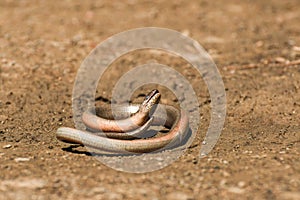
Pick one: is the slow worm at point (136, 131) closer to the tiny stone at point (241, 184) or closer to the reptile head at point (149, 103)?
the reptile head at point (149, 103)

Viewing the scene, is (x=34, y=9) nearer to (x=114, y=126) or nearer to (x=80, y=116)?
(x=80, y=116)

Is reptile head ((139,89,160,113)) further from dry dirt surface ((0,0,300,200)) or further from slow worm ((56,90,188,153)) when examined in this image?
dry dirt surface ((0,0,300,200))

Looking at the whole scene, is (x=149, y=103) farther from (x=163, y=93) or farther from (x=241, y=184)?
(x=241, y=184)

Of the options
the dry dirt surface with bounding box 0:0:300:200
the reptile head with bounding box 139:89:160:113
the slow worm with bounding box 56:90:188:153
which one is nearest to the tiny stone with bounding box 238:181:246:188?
the dry dirt surface with bounding box 0:0:300:200

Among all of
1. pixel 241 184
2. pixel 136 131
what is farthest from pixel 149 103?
pixel 241 184

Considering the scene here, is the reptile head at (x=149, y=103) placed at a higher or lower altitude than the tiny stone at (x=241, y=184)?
higher

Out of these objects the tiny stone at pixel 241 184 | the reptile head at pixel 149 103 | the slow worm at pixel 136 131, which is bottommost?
the tiny stone at pixel 241 184

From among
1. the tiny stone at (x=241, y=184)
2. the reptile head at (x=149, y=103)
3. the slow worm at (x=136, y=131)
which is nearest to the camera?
the tiny stone at (x=241, y=184)

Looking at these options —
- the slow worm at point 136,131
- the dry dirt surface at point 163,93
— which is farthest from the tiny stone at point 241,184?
the slow worm at point 136,131

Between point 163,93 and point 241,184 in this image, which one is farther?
point 163,93

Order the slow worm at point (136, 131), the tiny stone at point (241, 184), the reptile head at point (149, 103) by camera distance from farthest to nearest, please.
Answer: the reptile head at point (149, 103), the slow worm at point (136, 131), the tiny stone at point (241, 184)
